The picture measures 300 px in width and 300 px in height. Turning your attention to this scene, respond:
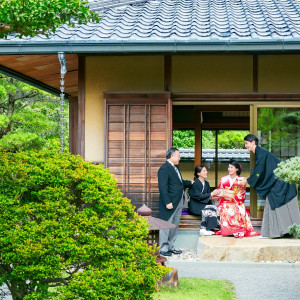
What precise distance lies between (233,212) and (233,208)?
0.08m

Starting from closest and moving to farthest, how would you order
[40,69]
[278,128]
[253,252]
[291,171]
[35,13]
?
[35,13] < [291,171] < [253,252] < [278,128] < [40,69]

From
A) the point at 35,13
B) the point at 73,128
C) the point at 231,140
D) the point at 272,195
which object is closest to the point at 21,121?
the point at 73,128

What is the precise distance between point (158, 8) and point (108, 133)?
2881 mm

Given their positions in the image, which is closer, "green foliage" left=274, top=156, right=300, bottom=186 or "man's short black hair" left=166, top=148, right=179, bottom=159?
"green foliage" left=274, top=156, right=300, bottom=186

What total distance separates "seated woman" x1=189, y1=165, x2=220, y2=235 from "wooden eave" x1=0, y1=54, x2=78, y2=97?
2.97 metres

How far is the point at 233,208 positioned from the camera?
34.0 feet

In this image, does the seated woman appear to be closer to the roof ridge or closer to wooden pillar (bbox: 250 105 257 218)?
wooden pillar (bbox: 250 105 257 218)

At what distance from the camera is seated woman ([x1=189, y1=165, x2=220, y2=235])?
10.4 m

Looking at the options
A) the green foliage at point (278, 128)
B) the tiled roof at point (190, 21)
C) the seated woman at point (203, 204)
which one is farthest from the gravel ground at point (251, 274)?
the tiled roof at point (190, 21)

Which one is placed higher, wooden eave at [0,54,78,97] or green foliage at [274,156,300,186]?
wooden eave at [0,54,78,97]

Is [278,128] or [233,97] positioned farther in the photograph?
[278,128]

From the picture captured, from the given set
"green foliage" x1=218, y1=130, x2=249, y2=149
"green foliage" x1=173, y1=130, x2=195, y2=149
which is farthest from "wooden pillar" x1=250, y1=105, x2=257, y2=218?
"green foliage" x1=173, y1=130, x2=195, y2=149

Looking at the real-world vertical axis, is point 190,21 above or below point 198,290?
above

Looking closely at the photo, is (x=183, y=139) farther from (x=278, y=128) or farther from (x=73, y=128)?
(x=278, y=128)
